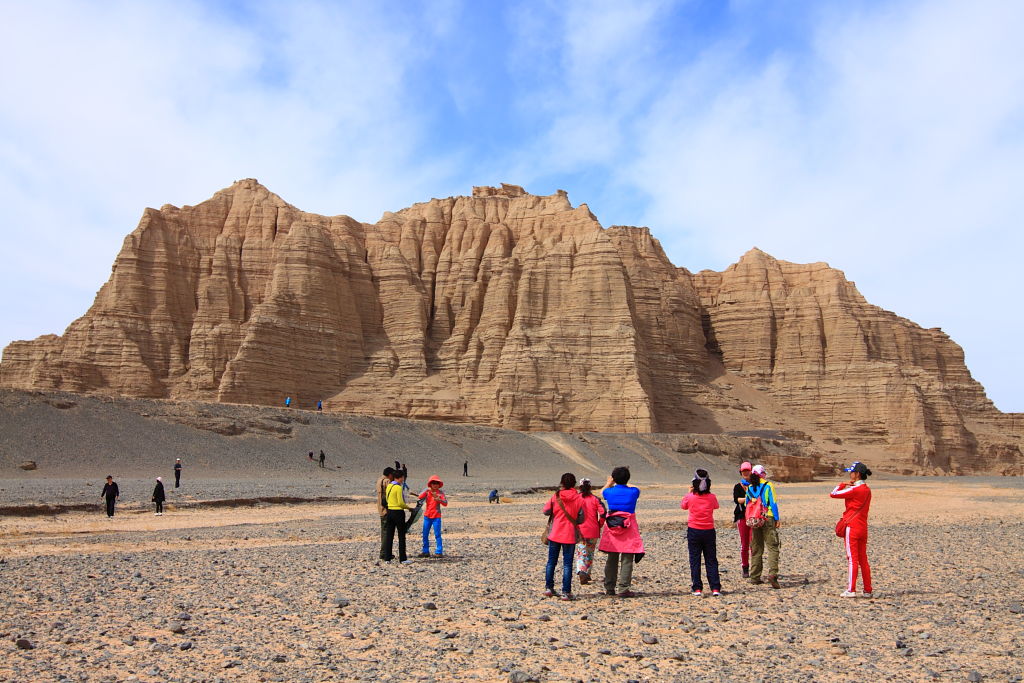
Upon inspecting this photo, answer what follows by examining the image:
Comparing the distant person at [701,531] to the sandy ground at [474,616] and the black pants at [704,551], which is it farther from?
the sandy ground at [474,616]

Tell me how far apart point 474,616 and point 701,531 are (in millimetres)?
3171

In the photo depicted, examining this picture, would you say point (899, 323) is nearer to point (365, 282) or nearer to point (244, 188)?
point (365, 282)

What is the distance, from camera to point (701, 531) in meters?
10.8

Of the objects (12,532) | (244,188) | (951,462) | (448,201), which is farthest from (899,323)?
(12,532)

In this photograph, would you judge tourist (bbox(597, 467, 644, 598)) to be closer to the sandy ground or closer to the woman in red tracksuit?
the sandy ground

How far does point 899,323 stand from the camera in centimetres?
9156

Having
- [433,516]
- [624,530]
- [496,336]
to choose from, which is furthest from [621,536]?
[496,336]

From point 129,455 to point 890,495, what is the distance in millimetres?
36482

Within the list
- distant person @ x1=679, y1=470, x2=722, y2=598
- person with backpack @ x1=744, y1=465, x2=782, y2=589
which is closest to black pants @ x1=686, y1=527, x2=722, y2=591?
distant person @ x1=679, y1=470, x2=722, y2=598

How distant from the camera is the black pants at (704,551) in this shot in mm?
10828

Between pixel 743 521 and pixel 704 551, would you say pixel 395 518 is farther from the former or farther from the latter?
pixel 743 521

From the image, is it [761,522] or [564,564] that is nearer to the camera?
[564,564]

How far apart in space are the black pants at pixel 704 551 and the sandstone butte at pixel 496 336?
55509 mm

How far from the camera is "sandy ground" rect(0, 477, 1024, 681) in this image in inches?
291
